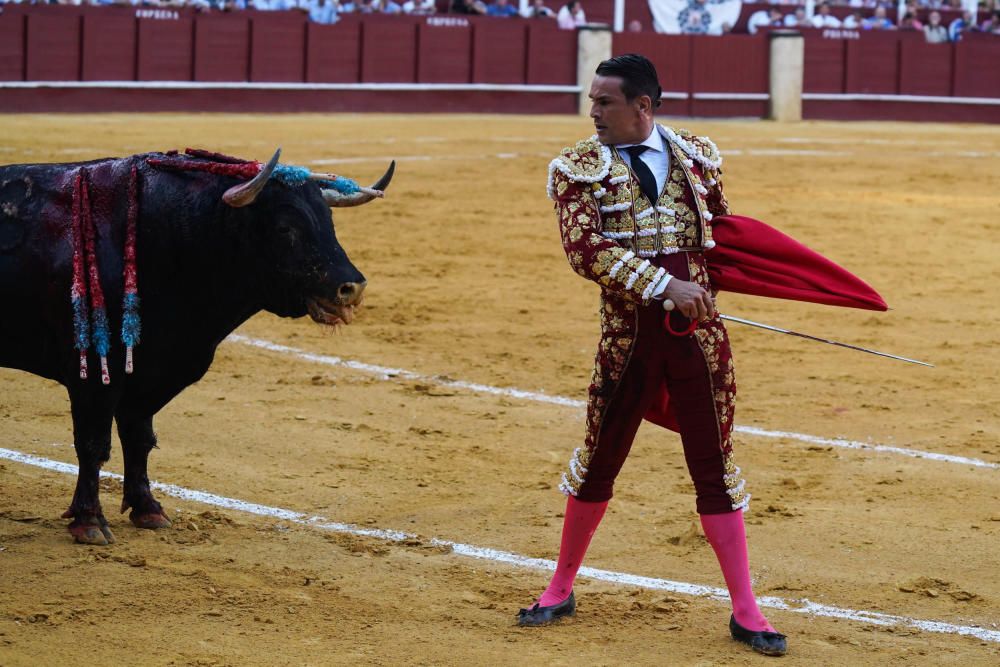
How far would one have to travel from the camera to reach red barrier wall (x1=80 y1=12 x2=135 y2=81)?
1777 centimetres

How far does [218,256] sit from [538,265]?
5276 millimetres

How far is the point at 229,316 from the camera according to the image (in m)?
4.39

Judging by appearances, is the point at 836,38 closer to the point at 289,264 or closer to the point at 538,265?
the point at 538,265

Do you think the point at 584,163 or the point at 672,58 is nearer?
the point at 584,163

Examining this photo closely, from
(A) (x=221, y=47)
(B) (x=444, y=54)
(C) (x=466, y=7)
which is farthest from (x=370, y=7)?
(A) (x=221, y=47)

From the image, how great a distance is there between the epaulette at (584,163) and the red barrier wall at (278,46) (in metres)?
16.1

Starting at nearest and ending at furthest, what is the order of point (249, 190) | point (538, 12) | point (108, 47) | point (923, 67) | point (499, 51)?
1. point (249, 190)
2. point (108, 47)
3. point (499, 51)
4. point (538, 12)
5. point (923, 67)

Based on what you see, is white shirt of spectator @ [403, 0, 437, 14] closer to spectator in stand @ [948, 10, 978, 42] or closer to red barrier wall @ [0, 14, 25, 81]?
red barrier wall @ [0, 14, 25, 81]

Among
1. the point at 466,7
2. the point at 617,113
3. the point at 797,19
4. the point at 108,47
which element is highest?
the point at 797,19

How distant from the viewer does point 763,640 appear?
356 cm

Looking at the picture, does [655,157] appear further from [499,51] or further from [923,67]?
[923,67]

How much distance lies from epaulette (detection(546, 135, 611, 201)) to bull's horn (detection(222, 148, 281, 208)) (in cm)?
89

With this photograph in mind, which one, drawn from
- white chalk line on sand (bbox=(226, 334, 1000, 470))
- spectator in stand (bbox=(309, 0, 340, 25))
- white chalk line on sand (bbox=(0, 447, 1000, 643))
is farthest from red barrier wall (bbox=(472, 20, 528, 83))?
white chalk line on sand (bbox=(0, 447, 1000, 643))

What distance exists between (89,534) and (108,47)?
48.3ft
